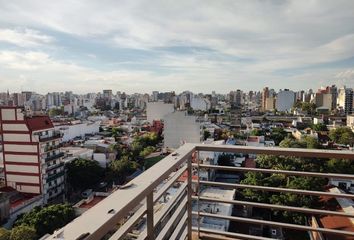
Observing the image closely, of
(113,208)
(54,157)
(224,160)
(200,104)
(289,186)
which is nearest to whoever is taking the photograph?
(113,208)

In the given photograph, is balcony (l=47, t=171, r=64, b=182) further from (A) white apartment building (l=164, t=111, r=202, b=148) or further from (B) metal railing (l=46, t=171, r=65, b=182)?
(A) white apartment building (l=164, t=111, r=202, b=148)

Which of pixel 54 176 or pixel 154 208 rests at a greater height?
pixel 154 208

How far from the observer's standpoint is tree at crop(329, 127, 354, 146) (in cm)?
2244

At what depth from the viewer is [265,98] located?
5997 centimetres

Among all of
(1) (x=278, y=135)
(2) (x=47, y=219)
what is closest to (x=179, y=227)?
(2) (x=47, y=219)

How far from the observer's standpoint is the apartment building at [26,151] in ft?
40.3

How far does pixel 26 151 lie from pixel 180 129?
11174 millimetres

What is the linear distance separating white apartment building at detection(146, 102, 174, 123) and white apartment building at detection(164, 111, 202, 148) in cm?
1232

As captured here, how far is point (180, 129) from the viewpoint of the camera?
21672mm

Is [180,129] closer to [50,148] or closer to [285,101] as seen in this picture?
[50,148]

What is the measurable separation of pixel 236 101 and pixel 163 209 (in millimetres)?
69874

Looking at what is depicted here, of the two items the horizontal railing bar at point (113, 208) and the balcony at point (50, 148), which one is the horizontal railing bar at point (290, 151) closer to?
the horizontal railing bar at point (113, 208)

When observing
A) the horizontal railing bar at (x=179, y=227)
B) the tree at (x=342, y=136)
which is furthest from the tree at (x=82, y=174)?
the tree at (x=342, y=136)

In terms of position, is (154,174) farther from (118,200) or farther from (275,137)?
(275,137)
